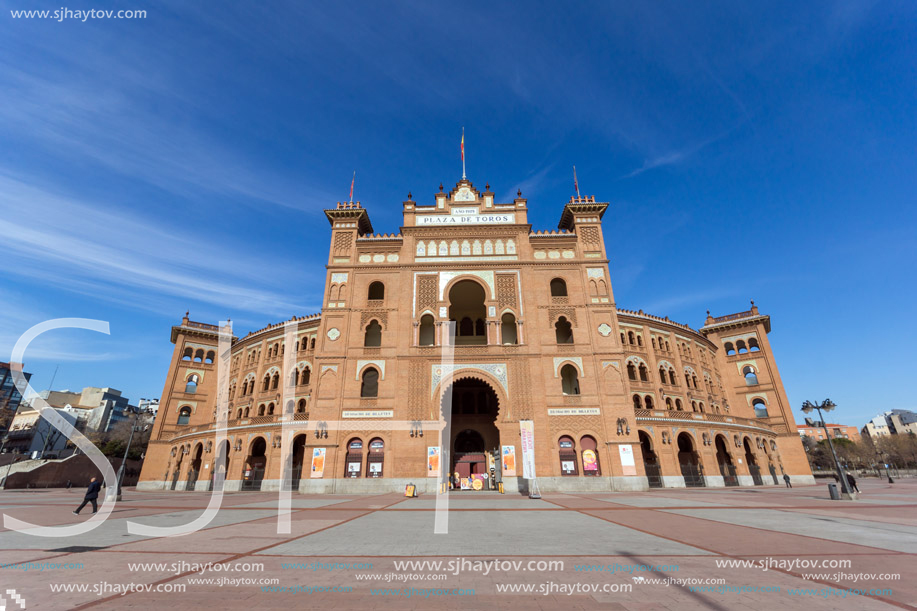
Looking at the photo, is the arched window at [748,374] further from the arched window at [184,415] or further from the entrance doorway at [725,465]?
the arched window at [184,415]

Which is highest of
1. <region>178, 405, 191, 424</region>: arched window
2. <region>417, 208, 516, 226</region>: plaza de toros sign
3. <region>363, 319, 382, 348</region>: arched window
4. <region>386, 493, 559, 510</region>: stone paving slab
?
<region>417, 208, 516, 226</region>: plaza de toros sign

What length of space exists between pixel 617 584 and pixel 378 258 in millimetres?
28496

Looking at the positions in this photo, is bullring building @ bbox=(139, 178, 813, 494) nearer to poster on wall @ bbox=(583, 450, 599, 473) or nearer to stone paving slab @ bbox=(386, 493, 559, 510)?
poster on wall @ bbox=(583, 450, 599, 473)

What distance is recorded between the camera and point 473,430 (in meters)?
31.2

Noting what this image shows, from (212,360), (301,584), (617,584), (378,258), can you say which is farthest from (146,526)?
(212,360)

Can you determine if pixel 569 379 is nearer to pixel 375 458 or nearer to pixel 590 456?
pixel 590 456

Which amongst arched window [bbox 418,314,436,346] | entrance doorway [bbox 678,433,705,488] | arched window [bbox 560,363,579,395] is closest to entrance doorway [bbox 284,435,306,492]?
arched window [bbox 418,314,436,346]

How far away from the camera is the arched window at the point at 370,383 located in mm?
28902

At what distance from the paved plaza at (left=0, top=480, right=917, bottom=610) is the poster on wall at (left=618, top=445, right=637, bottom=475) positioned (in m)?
15.0

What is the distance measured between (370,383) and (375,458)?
18.0 feet

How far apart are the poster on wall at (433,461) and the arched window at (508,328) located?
9.42 meters

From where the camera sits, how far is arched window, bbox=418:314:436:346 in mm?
30389

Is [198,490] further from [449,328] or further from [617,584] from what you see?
[617,584]

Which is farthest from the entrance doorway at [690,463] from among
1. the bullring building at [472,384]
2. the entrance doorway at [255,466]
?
the entrance doorway at [255,466]
